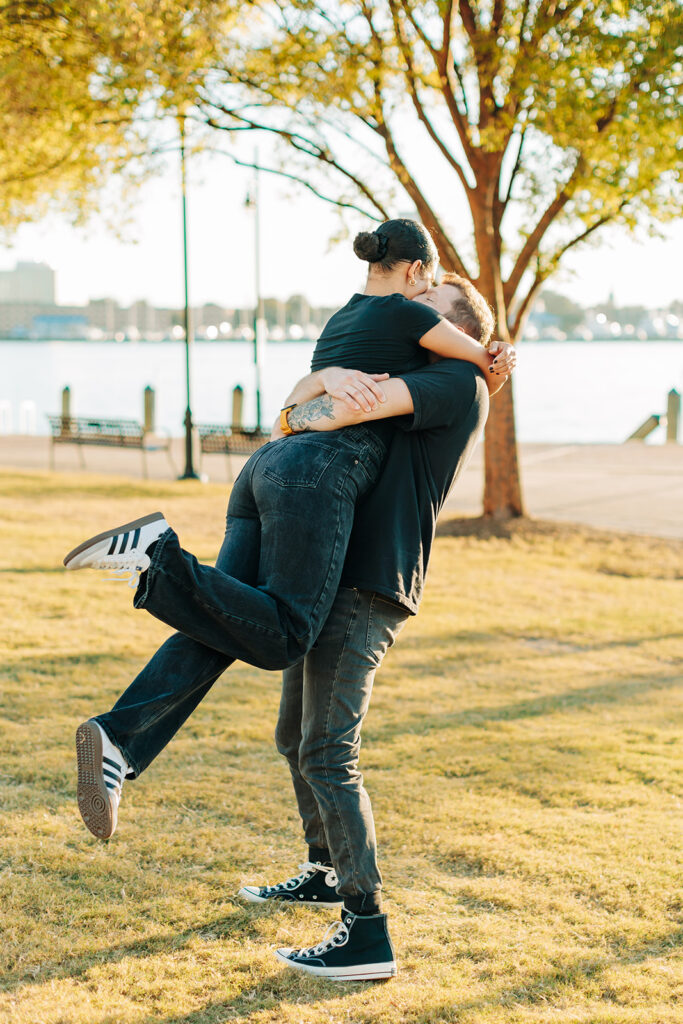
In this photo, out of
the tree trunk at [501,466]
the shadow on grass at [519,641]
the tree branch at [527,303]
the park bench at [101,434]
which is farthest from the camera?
the park bench at [101,434]

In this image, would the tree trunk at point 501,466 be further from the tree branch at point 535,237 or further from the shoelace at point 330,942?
the shoelace at point 330,942

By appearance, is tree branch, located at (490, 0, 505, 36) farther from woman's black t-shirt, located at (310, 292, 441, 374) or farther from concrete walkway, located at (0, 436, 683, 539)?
woman's black t-shirt, located at (310, 292, 441, 374)

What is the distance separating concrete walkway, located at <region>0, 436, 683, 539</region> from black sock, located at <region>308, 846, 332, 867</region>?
10475 mm

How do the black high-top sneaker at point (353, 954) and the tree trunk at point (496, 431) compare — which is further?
the tree trunk at point (496, 431)

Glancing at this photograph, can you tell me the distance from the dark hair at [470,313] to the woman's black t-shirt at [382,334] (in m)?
0.19

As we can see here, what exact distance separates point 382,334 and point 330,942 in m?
1.83

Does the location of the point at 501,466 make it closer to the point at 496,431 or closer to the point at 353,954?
the point at 496,431

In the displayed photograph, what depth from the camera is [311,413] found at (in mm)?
2961

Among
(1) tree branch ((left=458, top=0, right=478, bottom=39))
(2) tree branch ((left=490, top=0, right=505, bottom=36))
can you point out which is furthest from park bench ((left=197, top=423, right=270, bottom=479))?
(2) tree branch ((left=490, top=0, right=505, bottom=36))

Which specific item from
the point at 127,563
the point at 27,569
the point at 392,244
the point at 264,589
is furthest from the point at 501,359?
the point at 27,569

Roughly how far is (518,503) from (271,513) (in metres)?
10.5

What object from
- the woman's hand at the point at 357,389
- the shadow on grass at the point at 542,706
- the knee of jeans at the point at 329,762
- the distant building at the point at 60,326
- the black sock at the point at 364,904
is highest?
the distant building at the point at 60,326

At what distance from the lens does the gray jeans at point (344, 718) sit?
2.92 metres

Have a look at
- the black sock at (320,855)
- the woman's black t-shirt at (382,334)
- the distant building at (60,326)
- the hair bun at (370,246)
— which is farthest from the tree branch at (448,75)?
the distant building at (60,326)
